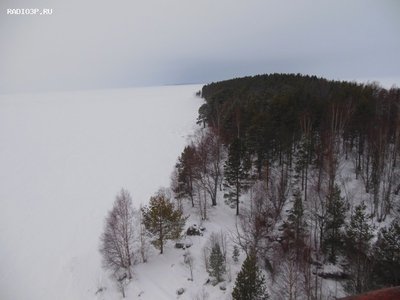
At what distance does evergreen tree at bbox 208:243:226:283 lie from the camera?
28953 millimetres

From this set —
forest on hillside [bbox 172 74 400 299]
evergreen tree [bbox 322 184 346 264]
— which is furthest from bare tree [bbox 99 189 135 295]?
evergreen tree [bbox 322 184 346 264]

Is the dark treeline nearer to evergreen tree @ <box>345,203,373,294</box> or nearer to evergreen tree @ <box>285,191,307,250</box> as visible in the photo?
evergreen tree @ <box>285,191,307,250</box>

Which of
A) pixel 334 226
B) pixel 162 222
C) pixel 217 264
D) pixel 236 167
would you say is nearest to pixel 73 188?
pixel 162 222

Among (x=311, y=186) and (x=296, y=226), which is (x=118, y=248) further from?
(x=311, y=186)

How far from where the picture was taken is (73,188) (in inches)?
2219

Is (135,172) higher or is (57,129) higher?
(57,129)

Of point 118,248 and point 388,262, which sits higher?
point 388,262

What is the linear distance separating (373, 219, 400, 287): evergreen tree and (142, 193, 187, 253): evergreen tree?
20.8 metres

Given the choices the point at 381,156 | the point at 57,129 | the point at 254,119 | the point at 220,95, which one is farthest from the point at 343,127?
the point at 57,129

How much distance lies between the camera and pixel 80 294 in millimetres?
31016

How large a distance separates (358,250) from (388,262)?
2769 millimetres

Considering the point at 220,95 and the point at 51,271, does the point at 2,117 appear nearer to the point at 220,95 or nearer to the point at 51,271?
the point at 220,95

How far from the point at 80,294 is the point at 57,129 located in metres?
83.0

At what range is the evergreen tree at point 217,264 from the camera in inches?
1140
